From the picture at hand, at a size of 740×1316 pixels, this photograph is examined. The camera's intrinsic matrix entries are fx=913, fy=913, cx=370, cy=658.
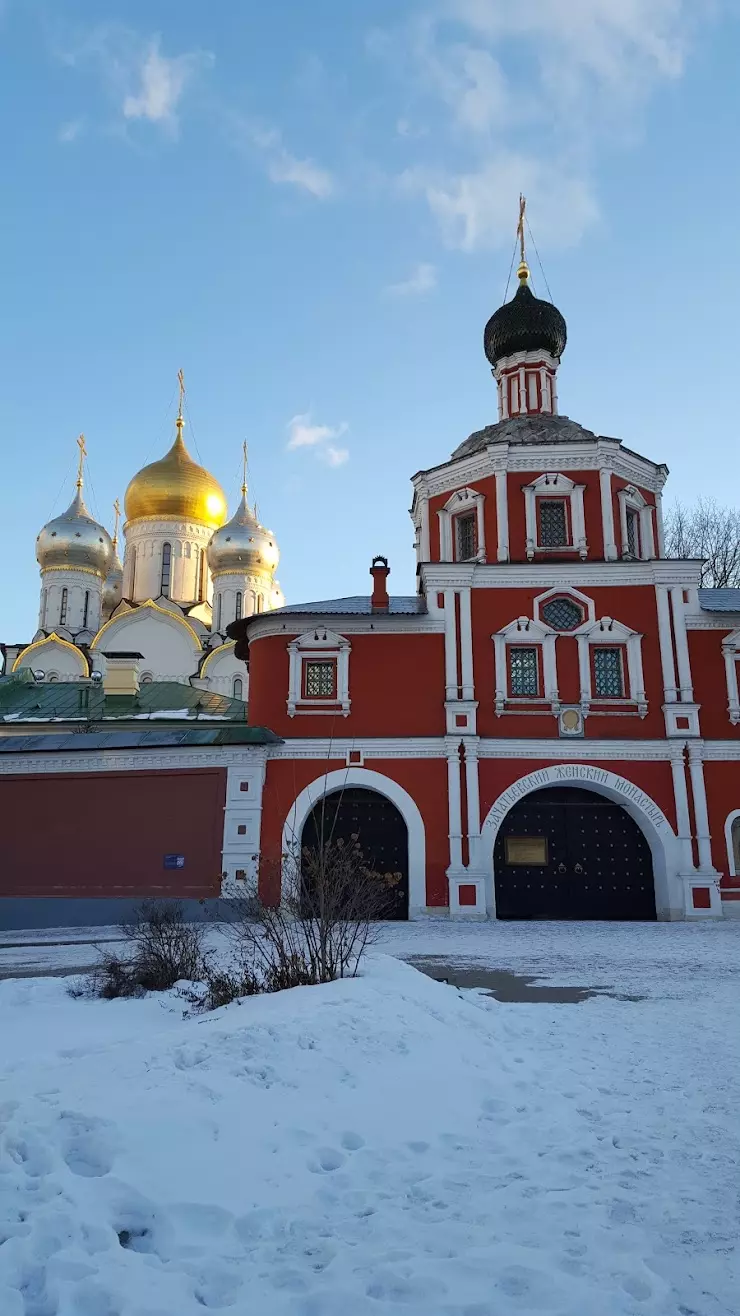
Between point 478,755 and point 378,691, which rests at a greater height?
point 378,691

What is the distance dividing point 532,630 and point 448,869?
14.9 ft

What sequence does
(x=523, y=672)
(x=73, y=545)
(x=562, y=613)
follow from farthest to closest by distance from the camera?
(x=73, y=545), (x=562, y=613), (x=523, y=672)

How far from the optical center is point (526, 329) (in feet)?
68.5

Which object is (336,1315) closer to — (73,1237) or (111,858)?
(73,1237)

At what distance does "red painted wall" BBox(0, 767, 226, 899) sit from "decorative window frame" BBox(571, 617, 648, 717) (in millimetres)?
6637

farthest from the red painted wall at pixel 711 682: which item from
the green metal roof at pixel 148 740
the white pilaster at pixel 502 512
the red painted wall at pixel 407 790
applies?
the green metal roof at pixel 148 740

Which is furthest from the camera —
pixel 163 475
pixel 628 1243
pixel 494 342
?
pixel 163 475

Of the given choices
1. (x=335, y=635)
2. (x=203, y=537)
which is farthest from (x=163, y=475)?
(x=335, y=635)

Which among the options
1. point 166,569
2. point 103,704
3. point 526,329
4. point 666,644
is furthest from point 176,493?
point 666,644

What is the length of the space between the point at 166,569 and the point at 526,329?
18650 mm

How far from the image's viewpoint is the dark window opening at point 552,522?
1750cm

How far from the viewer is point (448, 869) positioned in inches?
604

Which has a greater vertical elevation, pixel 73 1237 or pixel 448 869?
pixel 448 869

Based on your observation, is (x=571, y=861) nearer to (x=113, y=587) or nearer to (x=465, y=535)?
(x=465, y=535)
